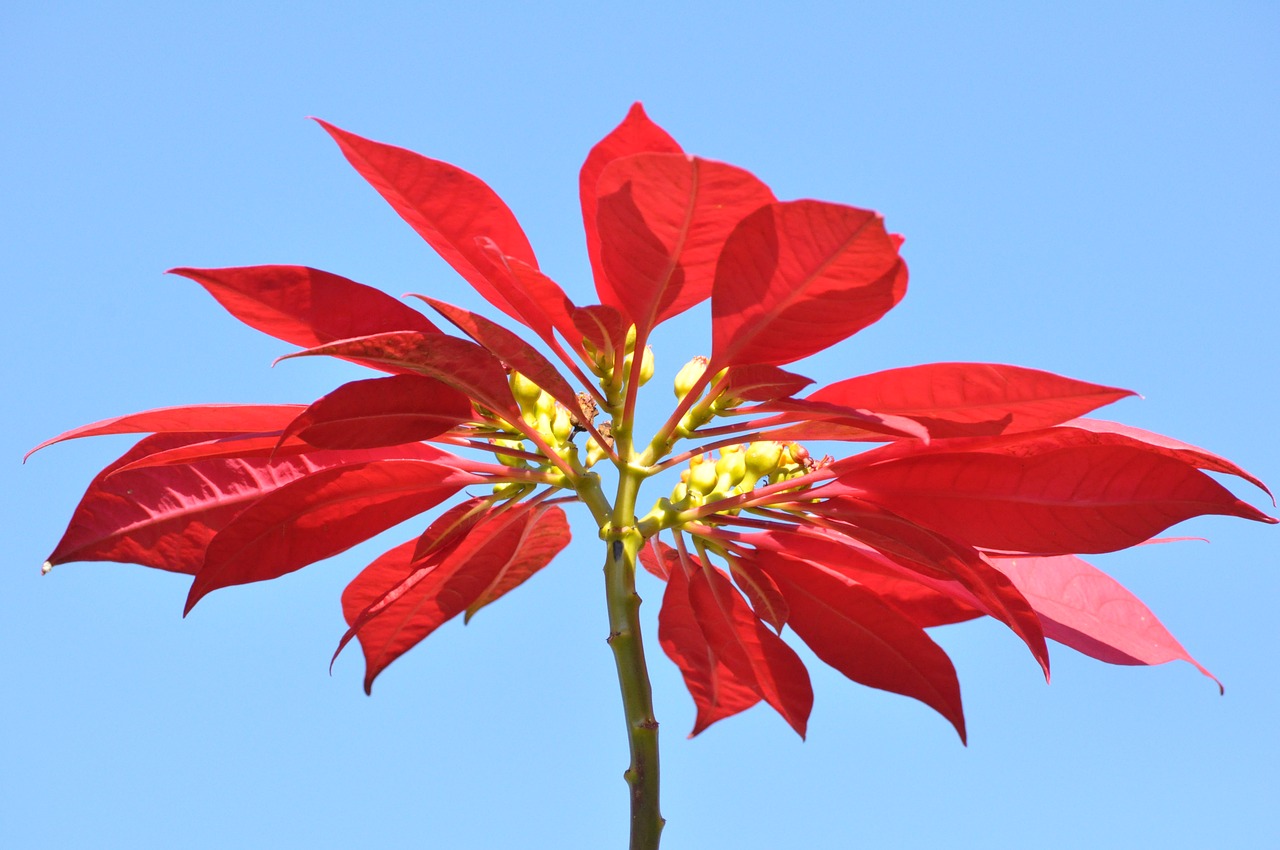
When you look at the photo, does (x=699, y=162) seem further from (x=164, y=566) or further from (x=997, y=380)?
(x=164, y=566)

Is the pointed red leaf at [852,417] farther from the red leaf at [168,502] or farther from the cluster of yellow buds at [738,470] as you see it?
the red leaf at [168,502]

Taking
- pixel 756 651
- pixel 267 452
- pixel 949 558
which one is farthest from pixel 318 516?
pixel 949 558

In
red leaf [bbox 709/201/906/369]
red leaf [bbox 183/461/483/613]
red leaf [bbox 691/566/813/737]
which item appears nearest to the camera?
red leaf [bbox 709/201/906/369]

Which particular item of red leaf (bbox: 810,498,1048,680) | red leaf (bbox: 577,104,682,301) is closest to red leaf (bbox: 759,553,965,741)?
red leaf (bbox: 810,498,1048,680)

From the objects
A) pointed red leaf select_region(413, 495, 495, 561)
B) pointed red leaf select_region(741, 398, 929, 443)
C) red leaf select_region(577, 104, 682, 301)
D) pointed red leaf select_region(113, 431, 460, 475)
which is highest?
red leaf select_region(577, 104, 682, 301)

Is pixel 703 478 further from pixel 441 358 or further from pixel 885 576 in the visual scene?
pixel 441 358

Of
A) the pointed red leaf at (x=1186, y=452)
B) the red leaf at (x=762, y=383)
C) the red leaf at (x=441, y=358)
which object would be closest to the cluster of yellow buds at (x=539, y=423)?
the red leaf at (x=441, y=358)

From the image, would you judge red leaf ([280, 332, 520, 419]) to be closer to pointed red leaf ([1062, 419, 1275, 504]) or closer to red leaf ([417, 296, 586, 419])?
red leaf ([417, 296, 586, 419])
